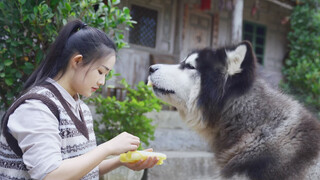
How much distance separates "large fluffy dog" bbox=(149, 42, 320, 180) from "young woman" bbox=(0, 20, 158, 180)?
712 mm

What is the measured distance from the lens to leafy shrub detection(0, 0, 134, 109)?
299 centimetres

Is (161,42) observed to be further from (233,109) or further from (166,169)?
(233,109)

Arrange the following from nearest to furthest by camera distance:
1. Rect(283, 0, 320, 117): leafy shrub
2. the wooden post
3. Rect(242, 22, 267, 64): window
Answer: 1. the wooden post
2. Rect(283, 0, 320, 117): leafy shrub
3. Rect(242, 22, 267, 64): window

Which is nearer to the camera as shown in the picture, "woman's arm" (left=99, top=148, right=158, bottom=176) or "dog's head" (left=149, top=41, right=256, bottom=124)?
"woman's arm" (left=99, top=148, right=158, bottom=176)

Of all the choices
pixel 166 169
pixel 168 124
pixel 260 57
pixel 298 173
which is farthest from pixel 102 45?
pixel 260 57

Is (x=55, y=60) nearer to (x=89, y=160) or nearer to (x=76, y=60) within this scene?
(x=76, y=60)

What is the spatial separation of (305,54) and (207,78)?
20.5ft

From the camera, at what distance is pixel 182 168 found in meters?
4.45

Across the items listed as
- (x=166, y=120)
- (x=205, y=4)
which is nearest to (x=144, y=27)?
(x=205, y=4)

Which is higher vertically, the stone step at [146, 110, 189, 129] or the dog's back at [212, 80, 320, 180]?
the dog's back at [212, 80, 320, 180]

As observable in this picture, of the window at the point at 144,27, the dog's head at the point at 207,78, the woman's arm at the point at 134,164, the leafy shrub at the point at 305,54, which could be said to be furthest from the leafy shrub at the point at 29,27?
the leafy shrub at the point at 305,54

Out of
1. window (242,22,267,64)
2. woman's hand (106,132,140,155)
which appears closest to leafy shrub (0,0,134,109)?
woman's hand (106,132,140,155)

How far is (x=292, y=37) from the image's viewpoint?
8469mm

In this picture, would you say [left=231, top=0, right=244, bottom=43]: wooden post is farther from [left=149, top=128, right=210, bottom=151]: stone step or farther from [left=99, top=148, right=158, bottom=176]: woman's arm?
[left=99, top=148, right=158, bottom=176]: woman's arm
